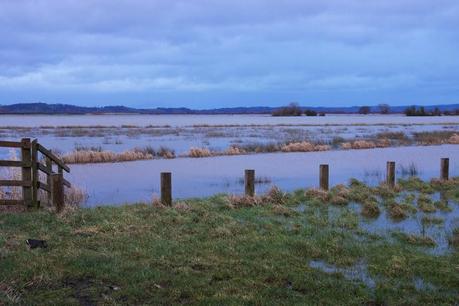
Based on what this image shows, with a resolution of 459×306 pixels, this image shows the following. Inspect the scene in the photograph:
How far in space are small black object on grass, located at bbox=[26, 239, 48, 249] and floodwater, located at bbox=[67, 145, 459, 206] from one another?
7.33 metres

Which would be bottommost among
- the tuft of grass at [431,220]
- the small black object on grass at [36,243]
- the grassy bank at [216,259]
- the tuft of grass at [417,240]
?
the tuft of grass at [431,220]

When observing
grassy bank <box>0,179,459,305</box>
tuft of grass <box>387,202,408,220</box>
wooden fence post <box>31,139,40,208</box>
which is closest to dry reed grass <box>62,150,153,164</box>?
wooden fence post <box>31,139,40,208</box>

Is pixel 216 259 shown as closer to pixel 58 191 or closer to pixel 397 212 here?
pixel 58 191

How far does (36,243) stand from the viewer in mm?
9625

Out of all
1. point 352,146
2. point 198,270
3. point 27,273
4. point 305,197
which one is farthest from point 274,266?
point 352,146

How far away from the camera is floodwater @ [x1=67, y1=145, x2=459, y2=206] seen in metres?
20.3

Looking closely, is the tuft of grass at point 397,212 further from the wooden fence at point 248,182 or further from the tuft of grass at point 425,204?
the wooden fence at point 248,182

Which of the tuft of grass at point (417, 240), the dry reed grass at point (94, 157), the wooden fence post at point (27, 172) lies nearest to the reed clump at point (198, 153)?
the dry reed grass at point (94, 157)

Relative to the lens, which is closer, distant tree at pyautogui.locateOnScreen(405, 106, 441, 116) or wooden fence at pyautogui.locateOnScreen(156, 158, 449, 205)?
wooden fence at pyautogui.locateOnScreen(156, 158, 449, 205)

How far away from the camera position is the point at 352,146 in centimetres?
4431

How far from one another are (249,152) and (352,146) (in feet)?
30.2

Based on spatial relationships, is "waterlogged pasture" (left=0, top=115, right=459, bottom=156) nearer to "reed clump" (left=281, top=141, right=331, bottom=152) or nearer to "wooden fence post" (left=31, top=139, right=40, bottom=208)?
"reed clump" (left=281, top=141, right=331, bottom=152)

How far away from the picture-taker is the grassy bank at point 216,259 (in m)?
7.21

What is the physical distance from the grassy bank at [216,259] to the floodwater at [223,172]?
5.50 meters
